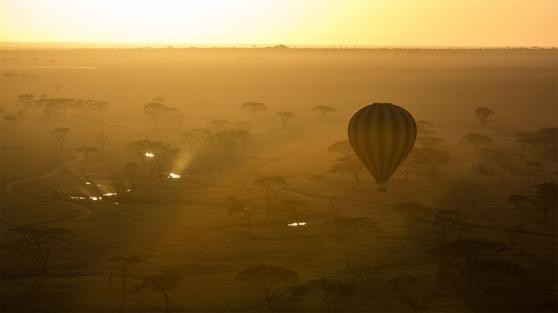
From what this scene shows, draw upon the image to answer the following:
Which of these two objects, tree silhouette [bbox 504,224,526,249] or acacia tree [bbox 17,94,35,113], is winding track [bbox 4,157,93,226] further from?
acacia tree [bbox 17,94,35,113]

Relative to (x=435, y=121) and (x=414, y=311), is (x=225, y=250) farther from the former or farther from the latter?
(x=435, y=121)

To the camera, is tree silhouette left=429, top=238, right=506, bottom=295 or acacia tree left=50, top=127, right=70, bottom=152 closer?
tree silhouette left=429, top=238, right=506, bottom=295

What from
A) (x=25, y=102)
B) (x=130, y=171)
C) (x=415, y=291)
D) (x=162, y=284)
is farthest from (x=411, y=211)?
(x=25, y=102)

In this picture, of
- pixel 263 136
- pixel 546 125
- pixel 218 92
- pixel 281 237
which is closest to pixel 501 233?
pixel 281 237

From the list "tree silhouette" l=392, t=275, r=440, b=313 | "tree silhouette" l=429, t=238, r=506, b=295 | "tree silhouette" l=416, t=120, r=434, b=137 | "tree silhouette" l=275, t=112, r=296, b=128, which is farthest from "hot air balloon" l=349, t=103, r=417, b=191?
"tree silhouette" l=275, t=112, r=296, b=128

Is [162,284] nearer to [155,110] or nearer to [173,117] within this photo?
[155,110]

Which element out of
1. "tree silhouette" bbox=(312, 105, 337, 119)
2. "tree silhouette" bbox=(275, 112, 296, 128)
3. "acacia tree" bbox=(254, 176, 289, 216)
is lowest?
"acacia tree" bbox=(254, 176, 289, 216)
